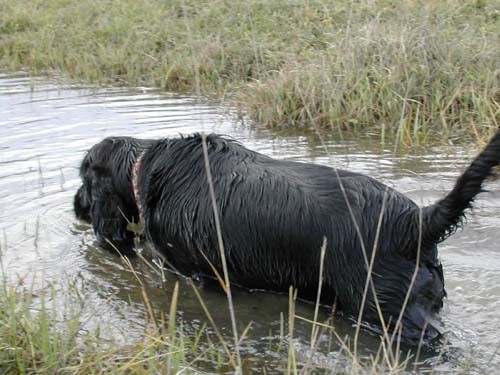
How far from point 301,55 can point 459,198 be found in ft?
19.5

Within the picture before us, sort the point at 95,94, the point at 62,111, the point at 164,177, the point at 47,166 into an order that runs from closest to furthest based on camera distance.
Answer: the point at 164,177
the point at 47,166
the point at 62,111
the point at 95,94

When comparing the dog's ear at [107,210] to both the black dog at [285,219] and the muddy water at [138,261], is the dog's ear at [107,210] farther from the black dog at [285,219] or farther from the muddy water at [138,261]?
the muddy water at [138,261]

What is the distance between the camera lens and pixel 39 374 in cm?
300

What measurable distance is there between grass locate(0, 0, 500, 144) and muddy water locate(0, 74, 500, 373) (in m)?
0.40

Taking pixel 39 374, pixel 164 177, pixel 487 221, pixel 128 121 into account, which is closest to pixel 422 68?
pixel 487 221

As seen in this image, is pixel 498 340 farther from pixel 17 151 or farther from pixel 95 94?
pixel 95 94

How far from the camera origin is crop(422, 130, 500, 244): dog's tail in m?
2.97

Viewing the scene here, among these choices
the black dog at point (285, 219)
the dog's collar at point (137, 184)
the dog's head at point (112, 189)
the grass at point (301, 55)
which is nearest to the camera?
the black dog at point (285, 219)

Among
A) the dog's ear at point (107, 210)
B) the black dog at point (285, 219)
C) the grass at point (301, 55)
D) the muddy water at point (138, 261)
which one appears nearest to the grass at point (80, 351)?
the muddy water at point (138, 261)

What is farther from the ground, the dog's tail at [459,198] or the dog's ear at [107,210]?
the dog's tail at [459,198]

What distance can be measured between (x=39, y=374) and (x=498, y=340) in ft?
7.01

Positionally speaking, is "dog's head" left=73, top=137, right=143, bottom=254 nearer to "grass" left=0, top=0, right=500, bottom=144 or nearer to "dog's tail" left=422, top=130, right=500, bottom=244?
"grass" left=0, top=0, right=500, bottom=144

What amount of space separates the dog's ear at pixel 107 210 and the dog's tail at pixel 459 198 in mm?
2023

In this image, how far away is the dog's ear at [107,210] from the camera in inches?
182
